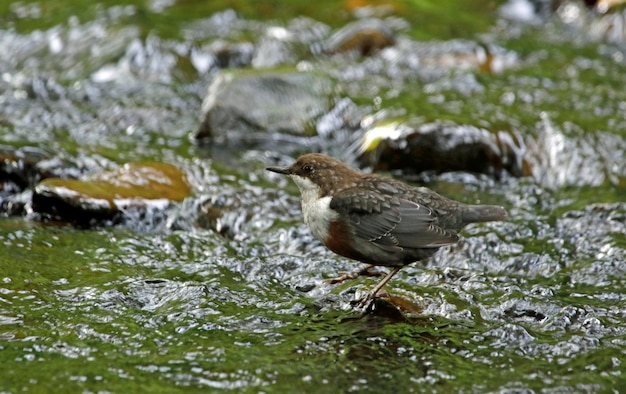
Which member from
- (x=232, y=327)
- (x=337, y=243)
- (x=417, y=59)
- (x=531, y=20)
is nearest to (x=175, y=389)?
(x=232, y=327)

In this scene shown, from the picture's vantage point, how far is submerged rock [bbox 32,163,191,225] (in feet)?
18.2

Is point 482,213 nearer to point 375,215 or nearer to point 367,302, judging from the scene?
point 375,215

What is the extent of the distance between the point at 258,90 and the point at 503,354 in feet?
14.7

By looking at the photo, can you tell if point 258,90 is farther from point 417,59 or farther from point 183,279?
point 183,279

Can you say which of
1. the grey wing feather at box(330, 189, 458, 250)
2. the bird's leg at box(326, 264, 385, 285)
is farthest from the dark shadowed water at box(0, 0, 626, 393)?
the grey wing feather at box(330, 189, 458, 250)

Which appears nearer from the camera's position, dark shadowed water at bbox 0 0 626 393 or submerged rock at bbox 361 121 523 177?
dark shadowed water at bbox 0 0 626 393

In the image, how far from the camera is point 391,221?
14.9 feet

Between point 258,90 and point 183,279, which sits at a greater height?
point 258,90

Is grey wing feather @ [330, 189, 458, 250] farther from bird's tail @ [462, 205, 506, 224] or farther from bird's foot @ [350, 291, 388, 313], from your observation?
bird's foot @ [350, 291, 388, 313]

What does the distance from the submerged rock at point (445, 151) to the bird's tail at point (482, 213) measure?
1.99 m

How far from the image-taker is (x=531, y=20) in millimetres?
11445

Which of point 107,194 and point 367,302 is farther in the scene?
point 107,194

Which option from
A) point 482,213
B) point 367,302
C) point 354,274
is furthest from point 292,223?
point 367,302

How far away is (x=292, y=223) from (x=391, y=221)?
135cm
